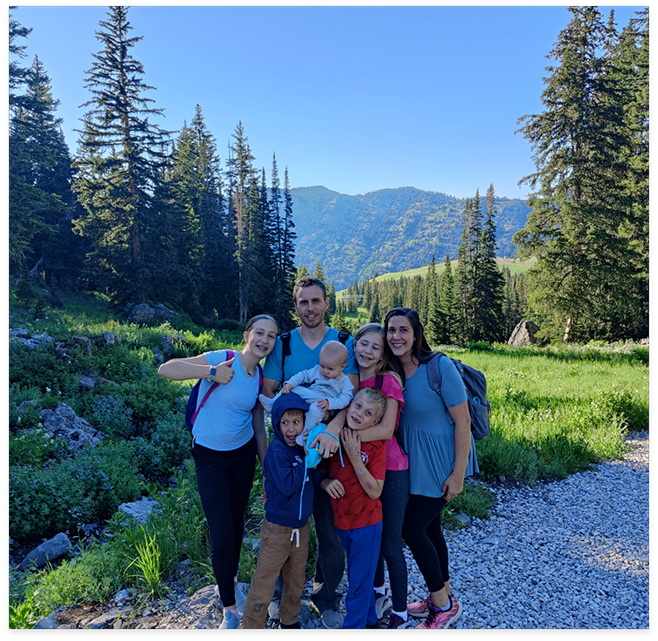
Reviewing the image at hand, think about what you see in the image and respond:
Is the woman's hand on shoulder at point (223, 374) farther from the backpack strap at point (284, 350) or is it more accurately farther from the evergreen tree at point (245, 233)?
the evergreen tree at point (245, 233)

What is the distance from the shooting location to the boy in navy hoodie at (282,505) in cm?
292

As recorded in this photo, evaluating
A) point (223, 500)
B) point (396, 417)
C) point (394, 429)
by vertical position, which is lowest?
point (223, 500)

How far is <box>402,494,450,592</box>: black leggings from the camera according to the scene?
10.3 ft

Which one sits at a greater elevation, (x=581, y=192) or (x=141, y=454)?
(x=581, y=192)

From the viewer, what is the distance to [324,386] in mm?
3094

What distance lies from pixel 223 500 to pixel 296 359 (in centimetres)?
128

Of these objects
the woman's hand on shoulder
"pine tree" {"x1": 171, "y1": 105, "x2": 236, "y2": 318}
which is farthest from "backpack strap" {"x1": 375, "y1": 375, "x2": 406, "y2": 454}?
"pine tree" {"x1": 171, "y1": 105, "x2": 236, "y2": 318}

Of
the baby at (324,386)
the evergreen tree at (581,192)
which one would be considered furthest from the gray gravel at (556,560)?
the evergreen tree at (581,192)

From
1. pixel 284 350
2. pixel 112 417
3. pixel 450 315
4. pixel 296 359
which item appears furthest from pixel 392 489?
pixel 450 315

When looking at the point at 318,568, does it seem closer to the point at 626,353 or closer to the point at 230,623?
the point at 230,623

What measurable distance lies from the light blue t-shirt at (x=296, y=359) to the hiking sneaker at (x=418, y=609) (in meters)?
2.17

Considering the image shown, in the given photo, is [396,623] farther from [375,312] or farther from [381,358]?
[375,312]
